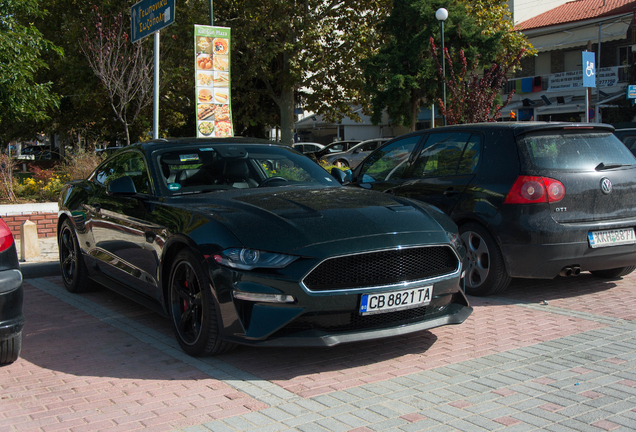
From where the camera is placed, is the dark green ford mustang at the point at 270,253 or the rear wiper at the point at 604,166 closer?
the dark green ford mustang at the point at 270,253

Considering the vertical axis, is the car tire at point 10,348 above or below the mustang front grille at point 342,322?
below

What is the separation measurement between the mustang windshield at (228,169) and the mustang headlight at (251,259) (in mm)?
1282

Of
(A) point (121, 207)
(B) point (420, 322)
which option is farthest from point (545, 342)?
(A) point (121, 207)

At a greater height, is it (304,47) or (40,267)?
(304,47)

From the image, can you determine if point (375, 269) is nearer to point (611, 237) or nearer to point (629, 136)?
point (611, 237)

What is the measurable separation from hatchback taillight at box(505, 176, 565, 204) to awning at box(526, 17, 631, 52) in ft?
108

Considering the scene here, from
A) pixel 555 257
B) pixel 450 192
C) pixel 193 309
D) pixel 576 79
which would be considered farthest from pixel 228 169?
pixel 576 79

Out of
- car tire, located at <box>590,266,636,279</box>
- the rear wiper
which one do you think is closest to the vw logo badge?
the rear wiper

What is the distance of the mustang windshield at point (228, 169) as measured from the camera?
209 inches

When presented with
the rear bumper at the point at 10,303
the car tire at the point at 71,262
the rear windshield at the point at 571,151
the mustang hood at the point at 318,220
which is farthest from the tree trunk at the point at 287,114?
the rear bumper at the point at 10,303

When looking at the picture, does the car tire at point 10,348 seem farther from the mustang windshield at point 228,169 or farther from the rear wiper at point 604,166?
the rear wiper at point 604,166

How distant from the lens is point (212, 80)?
12688 mm

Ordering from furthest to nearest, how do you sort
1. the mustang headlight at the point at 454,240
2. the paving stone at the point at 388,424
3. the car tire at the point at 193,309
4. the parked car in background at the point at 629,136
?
the parked car in background at the point at 629,136
the mustang headlight at the point at 454,240
the car tire at the point at 193,309
the paving stone at the point at 388,424

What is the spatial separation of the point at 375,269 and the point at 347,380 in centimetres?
72
